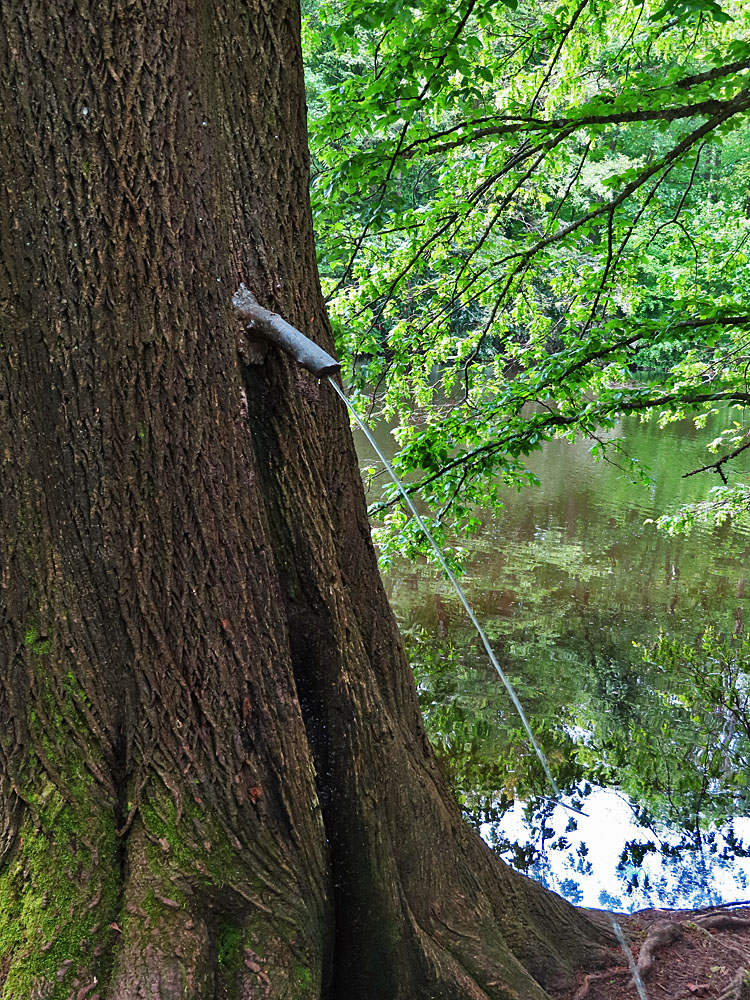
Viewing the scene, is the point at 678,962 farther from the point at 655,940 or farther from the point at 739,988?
the point at 739,988

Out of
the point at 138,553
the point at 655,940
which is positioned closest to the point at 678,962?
the point at 655,940

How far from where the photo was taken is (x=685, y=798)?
5.40 m

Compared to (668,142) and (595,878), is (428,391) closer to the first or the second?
(595,878)

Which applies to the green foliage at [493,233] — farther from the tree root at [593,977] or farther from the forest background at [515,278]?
the tree root at [593,977]

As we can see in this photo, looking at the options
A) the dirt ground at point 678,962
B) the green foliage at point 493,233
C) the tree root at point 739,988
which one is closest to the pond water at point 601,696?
the dirt ground at point 678,962

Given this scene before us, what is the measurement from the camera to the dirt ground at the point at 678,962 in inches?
115

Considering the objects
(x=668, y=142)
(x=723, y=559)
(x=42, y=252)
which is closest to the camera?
(x=42, y=252)

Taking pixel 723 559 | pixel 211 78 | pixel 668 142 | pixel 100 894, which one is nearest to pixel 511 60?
pixel 211 78

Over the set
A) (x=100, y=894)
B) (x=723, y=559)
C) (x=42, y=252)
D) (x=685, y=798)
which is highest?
(x=723, y=559)

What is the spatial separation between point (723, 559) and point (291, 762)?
34.6ft

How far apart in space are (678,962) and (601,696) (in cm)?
Result: 384

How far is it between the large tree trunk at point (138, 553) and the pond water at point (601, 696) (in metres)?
3.28

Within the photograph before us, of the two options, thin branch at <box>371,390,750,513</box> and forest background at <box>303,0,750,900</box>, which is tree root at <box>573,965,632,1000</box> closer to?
forest background at <box>303,0,750,900</box>

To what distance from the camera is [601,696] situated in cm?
698
